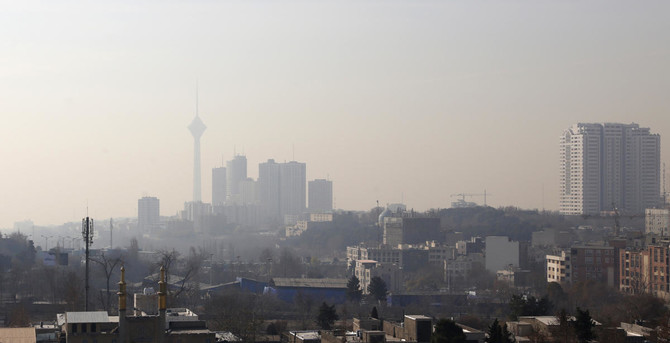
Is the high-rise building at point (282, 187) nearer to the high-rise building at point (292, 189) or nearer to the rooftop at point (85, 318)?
the high-rise building at point (292, 189)

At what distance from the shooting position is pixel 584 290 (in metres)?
24.5

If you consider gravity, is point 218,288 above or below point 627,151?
below

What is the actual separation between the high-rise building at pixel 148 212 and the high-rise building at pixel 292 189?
30.5 feet

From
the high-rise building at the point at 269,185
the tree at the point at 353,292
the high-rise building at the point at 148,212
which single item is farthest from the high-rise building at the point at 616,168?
the high-rise building at the point at 148,212

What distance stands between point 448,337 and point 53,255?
2412 cm

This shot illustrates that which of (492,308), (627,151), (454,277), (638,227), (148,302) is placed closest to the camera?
(148,302)

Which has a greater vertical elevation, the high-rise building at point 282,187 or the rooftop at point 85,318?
the high-rise building at point 282,187

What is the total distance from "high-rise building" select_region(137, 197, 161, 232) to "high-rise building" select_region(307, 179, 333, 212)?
1165cm

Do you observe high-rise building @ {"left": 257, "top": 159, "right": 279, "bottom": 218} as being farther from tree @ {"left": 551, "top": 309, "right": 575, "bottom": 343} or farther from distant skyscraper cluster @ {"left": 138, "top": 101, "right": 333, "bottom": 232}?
tree @ {"left": 551, "top": 309, "right": 575, "bottom": 343}

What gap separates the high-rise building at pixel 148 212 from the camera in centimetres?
7775

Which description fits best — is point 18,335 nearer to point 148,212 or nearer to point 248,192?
point 148,212

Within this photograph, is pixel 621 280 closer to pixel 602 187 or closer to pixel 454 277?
pixel 454 277

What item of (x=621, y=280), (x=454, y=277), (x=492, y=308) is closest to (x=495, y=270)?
(x=454, y=277)

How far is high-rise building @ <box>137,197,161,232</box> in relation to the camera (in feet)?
255
